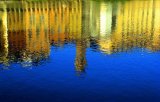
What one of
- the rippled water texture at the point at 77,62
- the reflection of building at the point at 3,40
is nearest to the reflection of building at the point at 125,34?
the rippled water texture at the point at 77,62

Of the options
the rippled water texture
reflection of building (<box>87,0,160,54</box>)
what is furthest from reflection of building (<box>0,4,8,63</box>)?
reflection of building (<box>87,0,160,54</box>)

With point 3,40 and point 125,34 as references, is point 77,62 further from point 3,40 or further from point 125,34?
point 125,34

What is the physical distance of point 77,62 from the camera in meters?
49.5

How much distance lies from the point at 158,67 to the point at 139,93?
408 inches

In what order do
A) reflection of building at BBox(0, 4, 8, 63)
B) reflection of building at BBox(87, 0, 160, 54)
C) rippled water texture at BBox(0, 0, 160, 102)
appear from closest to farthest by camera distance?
1. rippled water texture at BBox(0, 0, 160, 102)
2. reflection of building at BBox(0, 4, 8, 63)
3. reflection of building at BBox(87, 0, 160, 54)

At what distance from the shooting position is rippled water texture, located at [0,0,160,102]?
122ft

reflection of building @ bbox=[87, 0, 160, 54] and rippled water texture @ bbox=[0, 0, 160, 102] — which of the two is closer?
rippled water texture @ bbox=[0, 0, 160, 102]

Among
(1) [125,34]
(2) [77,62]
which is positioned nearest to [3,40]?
(2) [77,62]

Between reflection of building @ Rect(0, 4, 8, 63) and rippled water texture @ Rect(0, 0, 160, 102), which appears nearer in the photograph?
rippled water texture @ Rect(0, 0, 160, 102)

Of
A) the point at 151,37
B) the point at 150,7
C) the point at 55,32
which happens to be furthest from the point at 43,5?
the point at 151,37

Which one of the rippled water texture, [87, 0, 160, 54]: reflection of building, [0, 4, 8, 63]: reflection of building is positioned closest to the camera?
the rippled water texture

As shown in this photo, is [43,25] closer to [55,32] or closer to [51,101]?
[55,32]

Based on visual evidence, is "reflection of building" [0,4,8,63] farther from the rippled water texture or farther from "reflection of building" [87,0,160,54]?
"reflection of building" [87,0,160,54]

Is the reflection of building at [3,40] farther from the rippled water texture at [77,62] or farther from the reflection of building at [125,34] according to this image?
the reflection of building at [125,34]
